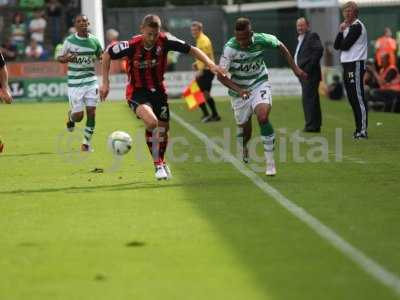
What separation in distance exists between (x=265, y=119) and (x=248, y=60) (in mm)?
840

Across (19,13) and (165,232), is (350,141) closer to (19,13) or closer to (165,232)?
(165,232)

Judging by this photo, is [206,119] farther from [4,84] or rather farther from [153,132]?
[153,132]

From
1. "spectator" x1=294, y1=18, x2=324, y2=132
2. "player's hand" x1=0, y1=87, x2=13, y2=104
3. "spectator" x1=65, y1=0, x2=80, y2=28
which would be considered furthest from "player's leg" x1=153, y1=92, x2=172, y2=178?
"spectator" x1=65, y1=0, x2=80, y2=28

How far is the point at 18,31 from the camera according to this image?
1533 inches

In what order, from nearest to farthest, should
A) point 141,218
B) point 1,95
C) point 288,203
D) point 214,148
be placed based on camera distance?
point 141,218 < point 288,203 < point 1,95 < point 214,148

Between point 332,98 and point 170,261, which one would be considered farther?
point 332,98

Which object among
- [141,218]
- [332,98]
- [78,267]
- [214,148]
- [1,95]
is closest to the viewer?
[78,267]

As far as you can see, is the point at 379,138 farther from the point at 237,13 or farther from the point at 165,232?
the point at 237,13

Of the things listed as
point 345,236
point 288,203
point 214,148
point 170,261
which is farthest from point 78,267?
point 214,148

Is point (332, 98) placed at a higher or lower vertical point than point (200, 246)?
lower

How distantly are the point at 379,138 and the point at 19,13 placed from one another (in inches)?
887

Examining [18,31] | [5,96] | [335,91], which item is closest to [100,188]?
[5,96]

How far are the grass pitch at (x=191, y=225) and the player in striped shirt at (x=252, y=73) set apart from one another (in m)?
0.63

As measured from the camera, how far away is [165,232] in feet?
32.2
